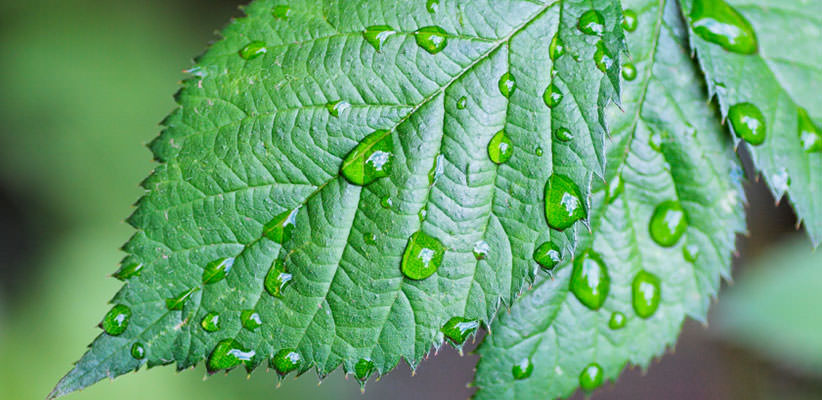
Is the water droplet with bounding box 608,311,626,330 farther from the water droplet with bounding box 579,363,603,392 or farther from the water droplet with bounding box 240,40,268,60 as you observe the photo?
the water droplet with bounding box 240,40,268,60

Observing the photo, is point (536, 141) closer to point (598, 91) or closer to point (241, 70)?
point (598, 91)

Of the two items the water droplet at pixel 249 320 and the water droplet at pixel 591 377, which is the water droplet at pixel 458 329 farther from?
the water droplet at pixel 591 377

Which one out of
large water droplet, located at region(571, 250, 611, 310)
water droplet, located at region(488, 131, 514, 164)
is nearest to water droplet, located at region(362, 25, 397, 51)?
water droplet, located at region(488, 131, 514, 164)

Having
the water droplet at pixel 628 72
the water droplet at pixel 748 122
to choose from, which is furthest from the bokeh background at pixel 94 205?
the water droplet at pixel 628 72

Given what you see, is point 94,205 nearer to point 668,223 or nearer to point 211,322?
point 211,322

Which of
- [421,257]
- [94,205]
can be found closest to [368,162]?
[421,257]

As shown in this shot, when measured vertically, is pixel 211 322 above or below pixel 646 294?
above
